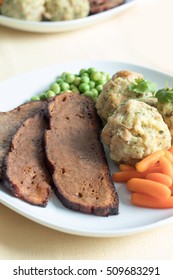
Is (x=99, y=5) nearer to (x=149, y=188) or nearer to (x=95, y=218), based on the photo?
(x=149, y=188)

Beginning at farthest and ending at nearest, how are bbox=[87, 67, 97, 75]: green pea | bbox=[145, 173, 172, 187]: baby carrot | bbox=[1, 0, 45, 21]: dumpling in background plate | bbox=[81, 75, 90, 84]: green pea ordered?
bbox=[1, 0, 45, 21]: dumpling in background plate, bbox=[87, 67, 97, 75]: green pea, bbox=[81, 75, 90, 84]: green pea, bbox=[145, 173, 172, 187]: baby carrot

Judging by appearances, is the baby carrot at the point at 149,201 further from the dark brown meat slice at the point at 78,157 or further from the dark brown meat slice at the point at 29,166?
the dark brown meat slice at the point at 29,166

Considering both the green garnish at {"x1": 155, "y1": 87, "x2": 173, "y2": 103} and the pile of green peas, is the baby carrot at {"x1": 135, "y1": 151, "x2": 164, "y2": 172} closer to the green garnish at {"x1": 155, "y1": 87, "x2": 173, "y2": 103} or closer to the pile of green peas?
the green garnish at {"x1": 155, "y1": 87, "x2": 173, "y2": 103}

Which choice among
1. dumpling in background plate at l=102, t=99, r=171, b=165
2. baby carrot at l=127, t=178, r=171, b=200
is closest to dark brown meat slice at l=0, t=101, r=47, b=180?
dumpling in background plate at l=102, t=99, r=171, b=165

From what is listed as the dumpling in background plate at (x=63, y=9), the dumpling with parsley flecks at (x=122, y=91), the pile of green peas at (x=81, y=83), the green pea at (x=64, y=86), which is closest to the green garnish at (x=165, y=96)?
the dumpling with parsley flecks at (x=122, y=91)

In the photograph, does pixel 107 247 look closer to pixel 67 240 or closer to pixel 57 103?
pixel 67 240

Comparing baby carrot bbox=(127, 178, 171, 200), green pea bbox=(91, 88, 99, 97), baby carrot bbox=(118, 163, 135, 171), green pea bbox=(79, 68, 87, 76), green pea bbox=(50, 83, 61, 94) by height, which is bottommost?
baby carrot bbox=(127, 178, 171, 200)

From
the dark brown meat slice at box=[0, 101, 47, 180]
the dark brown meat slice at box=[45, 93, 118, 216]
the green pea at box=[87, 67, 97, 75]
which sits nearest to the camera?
the dark brown meat slice at box=[45, 93, 118, 216]
